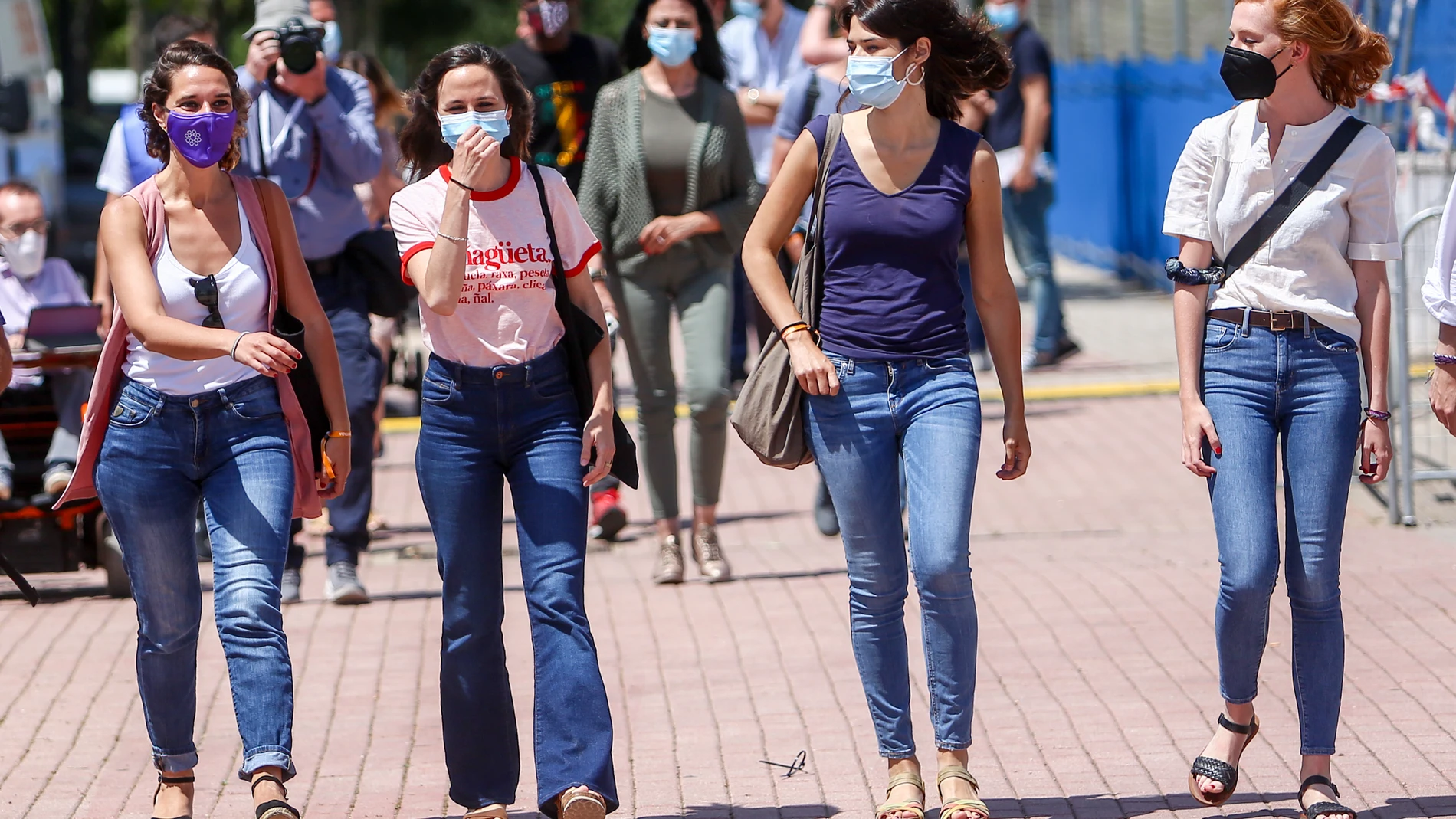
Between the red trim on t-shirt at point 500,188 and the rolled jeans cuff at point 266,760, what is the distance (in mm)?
1283

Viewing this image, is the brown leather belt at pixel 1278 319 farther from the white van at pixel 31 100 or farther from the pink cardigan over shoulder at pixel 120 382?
the white van at pixel 31 100

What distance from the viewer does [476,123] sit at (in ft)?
14.8

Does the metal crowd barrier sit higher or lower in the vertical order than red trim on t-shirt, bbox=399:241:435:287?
lower

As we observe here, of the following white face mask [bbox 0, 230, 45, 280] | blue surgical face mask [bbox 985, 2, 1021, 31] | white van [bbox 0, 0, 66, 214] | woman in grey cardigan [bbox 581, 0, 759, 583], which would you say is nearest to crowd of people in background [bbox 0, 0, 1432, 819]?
woman in grey cardigan [bbox 581, 0, 759, 583]

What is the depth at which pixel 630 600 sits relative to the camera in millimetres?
7477

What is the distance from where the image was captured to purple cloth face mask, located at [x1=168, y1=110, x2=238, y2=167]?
4.53 metres

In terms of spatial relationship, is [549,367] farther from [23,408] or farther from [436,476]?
[23,408]

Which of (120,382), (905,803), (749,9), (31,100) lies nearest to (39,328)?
(120,382)

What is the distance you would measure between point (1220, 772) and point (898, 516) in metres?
0.95

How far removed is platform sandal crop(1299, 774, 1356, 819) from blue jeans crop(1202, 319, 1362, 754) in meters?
0.07

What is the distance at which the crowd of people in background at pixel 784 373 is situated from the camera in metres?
4.51

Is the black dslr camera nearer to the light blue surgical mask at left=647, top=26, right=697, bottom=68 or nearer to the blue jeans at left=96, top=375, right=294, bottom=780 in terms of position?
the light blue surgical mask at left=647, top=26, right=697, bottom=68

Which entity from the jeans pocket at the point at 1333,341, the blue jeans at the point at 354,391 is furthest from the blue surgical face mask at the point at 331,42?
the jeans pocket at the point at 1333,341

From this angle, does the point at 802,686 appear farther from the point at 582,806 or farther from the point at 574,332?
the point at 574,332
